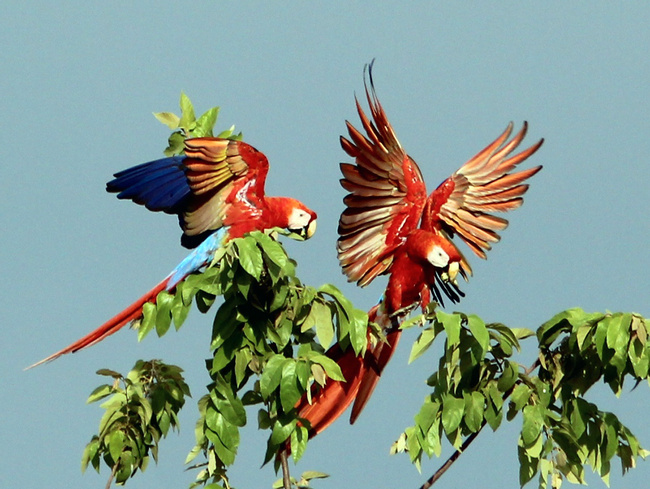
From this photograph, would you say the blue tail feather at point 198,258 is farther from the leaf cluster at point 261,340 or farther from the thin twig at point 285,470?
the thin twig at point 285,470

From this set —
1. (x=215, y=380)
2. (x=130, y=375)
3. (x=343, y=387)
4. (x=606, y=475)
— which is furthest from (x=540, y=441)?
(x=130, y=375)

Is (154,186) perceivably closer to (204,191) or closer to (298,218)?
(204,191)

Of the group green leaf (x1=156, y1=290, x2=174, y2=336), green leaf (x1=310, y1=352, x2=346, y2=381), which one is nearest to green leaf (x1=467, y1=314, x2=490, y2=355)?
green leaf (x1=310, y1=352, x2=346, y2=381)

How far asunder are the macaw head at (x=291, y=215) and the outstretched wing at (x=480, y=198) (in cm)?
63

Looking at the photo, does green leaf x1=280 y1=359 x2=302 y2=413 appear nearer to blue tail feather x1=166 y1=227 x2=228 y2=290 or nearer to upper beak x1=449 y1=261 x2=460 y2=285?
blue tail feather x1=166 y1=227 x2=228 y2=290

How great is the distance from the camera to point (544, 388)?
17.4 ft

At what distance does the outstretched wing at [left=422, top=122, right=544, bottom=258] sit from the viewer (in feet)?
20.2

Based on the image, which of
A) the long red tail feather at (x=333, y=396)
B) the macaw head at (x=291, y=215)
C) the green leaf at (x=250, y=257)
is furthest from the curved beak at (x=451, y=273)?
the green leaf at (x=250, y=257)

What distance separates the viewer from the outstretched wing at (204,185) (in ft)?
18.7

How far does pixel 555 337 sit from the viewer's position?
17.6ft

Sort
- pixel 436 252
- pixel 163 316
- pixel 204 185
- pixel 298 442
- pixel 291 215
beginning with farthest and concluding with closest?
pixel 291 215 < pixel 436 252 < pixel 204 185 < pixel 298 442 < pixel 163 316

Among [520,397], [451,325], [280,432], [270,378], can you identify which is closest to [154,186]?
[270,378]

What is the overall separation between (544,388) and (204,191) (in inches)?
70.7

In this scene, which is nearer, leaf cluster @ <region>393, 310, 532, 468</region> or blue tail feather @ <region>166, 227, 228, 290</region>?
leaf cluster @ <region>393, 310, 532, 468</region>
